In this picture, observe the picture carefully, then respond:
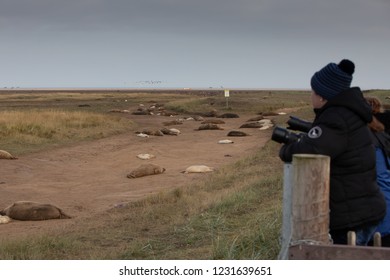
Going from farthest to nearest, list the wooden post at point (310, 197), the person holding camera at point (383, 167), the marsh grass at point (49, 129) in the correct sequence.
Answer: the marsh grass at point (49, 129), the person holding camera at point (383, 167), the wooden post at point (310, 197)

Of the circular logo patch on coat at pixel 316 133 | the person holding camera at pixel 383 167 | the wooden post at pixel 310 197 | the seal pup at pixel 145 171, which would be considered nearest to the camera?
the wooden post at pixel 310 197

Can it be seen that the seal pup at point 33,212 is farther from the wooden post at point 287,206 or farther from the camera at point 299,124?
the wooden post at point 287,206

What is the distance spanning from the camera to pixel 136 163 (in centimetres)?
1841

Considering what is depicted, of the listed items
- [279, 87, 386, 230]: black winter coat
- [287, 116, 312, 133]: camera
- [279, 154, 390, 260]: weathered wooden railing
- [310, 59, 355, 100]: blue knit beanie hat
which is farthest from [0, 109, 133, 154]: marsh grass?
[279, 154, 390, 260]: weathered wooden railing

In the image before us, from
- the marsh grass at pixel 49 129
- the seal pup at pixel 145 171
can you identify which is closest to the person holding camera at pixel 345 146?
the seal pup at pixel 145 171

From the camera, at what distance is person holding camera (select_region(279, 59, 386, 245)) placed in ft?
Result: 12.3

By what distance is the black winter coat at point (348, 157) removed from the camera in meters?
3.75

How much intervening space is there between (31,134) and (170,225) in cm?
1633

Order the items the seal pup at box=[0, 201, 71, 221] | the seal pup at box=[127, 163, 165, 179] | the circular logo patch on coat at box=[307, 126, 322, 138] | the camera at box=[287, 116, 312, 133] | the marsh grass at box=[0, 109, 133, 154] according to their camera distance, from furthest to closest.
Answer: the marsh grass at box=[0, 109, 133, 154], the seal pup at box=[127, 163, 165, 179], the seal pup at box=[0, 201, 71, 221], the camera at box=[287, 116, 312, 133], the circular logo patch on coat at box=[307, 126, 322, 138]

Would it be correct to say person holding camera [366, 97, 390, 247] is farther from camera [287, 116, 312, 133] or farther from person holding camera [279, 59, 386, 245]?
camera [287, 116, 312, 133]

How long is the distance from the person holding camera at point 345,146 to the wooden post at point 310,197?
0.73 ft

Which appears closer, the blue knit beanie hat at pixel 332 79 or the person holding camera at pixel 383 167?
the blue knit beanie hat at pixel 332 79

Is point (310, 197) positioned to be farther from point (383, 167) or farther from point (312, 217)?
point (383, 167)
